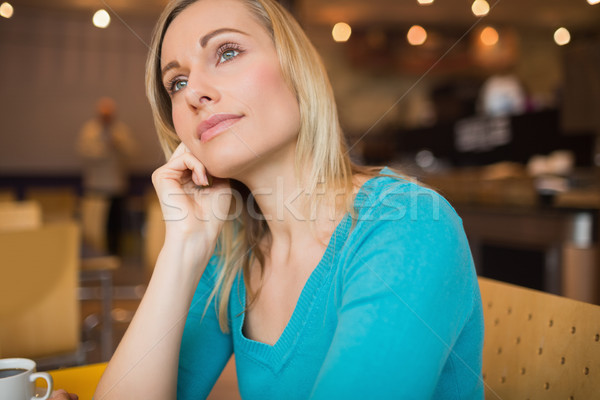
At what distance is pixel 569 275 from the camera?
301cm

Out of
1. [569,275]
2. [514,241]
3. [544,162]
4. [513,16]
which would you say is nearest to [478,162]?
[544,162]

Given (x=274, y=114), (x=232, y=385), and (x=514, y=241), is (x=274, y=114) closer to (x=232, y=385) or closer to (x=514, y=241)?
(x=232, y=385)

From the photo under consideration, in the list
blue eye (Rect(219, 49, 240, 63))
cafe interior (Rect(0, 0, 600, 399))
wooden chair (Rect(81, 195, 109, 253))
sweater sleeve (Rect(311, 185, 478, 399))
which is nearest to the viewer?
sweater sleeve (Rect(311, 185, 478, 399))

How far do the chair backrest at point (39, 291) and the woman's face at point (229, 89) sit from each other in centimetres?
110

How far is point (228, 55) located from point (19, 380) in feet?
2.07

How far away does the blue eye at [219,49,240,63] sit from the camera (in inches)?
38.2

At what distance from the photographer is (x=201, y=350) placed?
3.46 ft

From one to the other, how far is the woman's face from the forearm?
0.66ft

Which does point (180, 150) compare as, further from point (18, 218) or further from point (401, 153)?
point (401, 153)

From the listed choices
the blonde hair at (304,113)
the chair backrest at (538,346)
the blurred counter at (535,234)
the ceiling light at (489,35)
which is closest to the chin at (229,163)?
the blonde hair at (304,113)

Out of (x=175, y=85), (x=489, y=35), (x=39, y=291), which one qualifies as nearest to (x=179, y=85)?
(x=175, y=85)

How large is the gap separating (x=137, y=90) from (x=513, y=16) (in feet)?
18.0

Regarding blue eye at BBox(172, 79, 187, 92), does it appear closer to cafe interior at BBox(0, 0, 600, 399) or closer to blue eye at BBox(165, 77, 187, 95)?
blue eye at BBox(165, 77, 187, 95)

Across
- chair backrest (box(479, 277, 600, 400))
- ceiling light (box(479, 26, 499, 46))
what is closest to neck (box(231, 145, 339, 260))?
chair backrest (box(479, 277, 600, 400))
